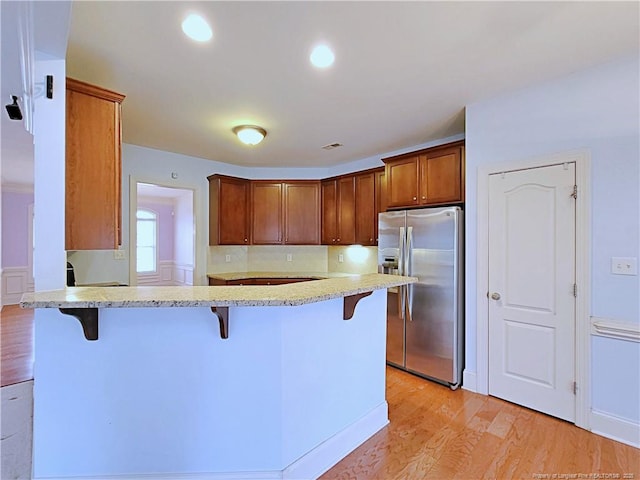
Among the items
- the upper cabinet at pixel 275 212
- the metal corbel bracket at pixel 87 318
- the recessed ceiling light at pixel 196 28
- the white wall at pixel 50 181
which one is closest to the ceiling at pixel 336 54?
the recessed ceiling light at pixel 196 28

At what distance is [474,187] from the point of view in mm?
2846

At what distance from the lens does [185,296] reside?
1.43 meters

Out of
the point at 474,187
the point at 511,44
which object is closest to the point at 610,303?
the point at 474,187

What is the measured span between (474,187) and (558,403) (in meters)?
1.83

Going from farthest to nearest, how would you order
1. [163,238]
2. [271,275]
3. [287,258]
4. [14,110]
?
[163,238] < [287,258] < [271,275] < [14,110]

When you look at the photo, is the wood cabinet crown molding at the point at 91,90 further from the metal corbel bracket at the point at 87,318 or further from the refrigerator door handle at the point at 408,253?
the refrigerator door handle at the point at 408,253

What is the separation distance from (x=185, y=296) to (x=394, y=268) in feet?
8.06

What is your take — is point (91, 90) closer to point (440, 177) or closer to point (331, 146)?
point (331, 146)

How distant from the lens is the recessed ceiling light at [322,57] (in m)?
1.94

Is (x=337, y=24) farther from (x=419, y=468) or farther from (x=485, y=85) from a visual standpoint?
(x=419, y=468)

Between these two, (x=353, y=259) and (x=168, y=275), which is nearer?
(x=353, y=259)

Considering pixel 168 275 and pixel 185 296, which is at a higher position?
pixel 185 296

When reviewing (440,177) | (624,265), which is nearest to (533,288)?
(624,265)

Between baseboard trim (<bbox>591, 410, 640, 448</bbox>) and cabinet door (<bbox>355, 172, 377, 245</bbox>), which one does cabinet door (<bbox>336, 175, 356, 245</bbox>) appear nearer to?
cabinet door (<bbox>355, 172, 377, 245</bbox>)
